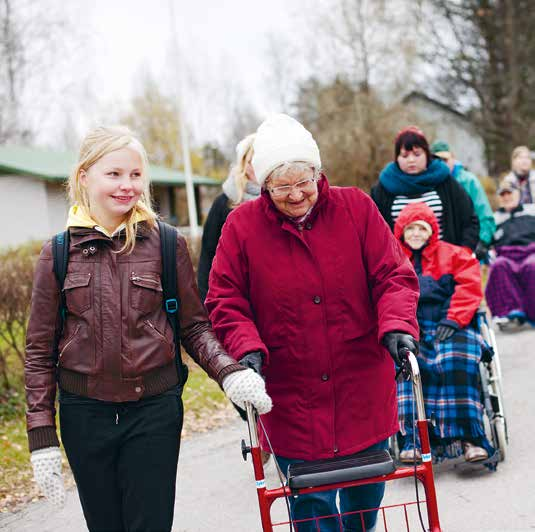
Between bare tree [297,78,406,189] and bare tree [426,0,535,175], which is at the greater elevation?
bare tree [426,0,535,175]

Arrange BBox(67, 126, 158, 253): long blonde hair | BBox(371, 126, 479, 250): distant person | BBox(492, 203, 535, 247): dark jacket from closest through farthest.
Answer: BBox(67, 126, 158, 253): long blonde hair
BBox(371, 126, 479, 250): distant person
BBox(492, 203, 535, 247): dark jacket

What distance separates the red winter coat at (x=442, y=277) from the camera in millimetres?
4902

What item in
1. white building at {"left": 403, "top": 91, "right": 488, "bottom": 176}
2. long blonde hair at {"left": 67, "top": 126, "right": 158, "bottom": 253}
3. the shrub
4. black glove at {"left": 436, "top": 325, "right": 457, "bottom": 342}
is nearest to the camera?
long blonde hair at {"left": 67, "top": 126, "right": 158, "bottom": 253}

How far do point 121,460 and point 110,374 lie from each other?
310 millimetres

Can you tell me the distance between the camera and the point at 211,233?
17.1ft

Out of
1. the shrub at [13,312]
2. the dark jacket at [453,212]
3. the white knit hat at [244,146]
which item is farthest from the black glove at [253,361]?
the shrub at [13,312]

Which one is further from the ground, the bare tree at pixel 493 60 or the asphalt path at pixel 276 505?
the bare tree at pixel 493 60

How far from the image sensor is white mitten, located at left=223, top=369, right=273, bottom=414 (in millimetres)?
2629

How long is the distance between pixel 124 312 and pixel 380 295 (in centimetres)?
100

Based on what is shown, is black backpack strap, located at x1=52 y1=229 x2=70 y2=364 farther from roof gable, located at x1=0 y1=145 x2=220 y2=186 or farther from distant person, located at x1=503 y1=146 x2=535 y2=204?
roof gable, located at x1=0 y1=145 x2=220 y2=186

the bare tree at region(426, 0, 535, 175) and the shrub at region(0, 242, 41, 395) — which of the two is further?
the bare tree at region(426, 0, 535, 175)

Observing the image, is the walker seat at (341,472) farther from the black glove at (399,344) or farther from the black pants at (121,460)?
the black pants at (121,460)

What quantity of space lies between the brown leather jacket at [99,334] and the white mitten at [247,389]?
48mm

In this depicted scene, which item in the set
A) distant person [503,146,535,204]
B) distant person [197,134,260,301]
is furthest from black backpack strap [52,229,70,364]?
distant person [503,146,535,204]
